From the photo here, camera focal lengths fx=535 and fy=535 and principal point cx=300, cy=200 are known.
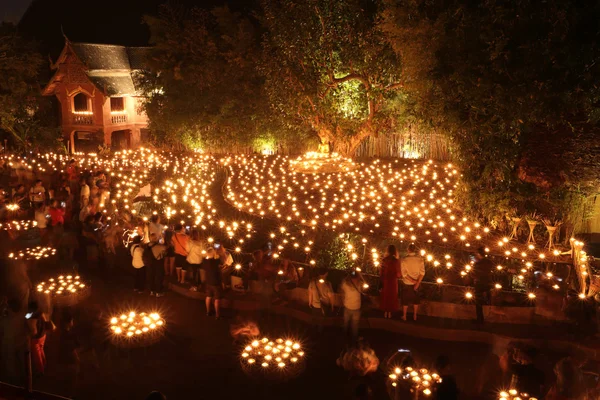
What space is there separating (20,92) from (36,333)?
22328mm

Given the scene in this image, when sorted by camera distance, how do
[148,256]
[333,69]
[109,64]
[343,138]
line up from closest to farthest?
1. [148,256]
2. [333,69]
3. [343,138]
4. [109,64]

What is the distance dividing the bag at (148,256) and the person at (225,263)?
3.76 feet

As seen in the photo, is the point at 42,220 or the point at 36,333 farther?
the point at 42,220

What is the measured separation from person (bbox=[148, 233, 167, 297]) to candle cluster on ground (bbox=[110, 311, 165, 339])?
1063 millimetres

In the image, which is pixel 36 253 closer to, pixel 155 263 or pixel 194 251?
pixel 155 263

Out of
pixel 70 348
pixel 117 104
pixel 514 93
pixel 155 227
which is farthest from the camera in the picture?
pixel 117 104

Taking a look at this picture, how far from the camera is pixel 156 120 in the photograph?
27000mm

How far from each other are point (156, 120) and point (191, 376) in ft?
71.5

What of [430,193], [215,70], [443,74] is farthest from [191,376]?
[215,70]

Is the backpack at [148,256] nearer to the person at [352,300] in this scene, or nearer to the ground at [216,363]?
the ground at [216,363]

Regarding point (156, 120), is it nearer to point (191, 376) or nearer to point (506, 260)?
point (506, 260)

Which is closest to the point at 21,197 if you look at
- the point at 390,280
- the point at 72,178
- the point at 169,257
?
the point at 72,178

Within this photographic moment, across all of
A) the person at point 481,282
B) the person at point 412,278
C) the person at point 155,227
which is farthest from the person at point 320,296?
the person at point 155,227

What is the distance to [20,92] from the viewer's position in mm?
25344
